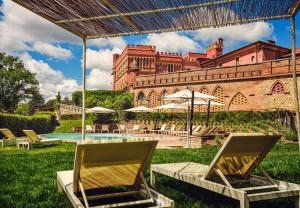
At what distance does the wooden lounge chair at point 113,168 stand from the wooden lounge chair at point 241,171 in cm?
71

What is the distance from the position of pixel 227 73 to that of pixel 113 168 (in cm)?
2861

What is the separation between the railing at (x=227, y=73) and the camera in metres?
26.5

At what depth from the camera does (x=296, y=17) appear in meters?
4.22

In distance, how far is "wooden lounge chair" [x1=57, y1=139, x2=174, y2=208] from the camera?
8.67 feet

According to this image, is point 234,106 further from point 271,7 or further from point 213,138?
point 271,7

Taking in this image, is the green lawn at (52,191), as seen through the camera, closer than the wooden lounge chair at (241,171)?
No

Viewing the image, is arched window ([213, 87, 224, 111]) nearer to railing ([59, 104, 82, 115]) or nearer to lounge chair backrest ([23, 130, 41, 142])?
railing ([59, 104, 82, 115])

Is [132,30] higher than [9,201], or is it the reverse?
[132,30]

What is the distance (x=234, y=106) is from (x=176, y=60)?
28.6 metres

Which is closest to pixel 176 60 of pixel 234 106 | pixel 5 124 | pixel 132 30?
pixel 234 106

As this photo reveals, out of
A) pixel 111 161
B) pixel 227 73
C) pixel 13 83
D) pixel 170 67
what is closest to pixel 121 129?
pixel 227 73

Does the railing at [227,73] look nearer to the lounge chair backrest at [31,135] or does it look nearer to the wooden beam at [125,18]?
the lounge chair backrest at [31,135]

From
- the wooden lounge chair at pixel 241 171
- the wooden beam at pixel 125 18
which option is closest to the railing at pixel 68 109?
the wooden beam at pixel 125 18

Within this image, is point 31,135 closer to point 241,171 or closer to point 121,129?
point 241,171
